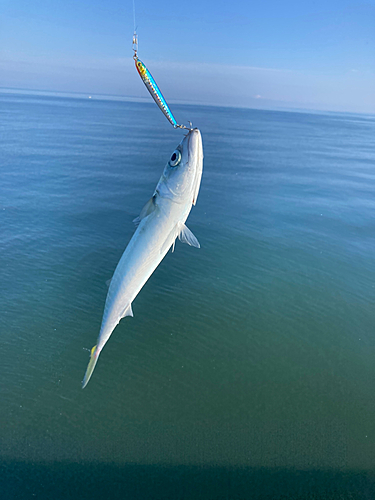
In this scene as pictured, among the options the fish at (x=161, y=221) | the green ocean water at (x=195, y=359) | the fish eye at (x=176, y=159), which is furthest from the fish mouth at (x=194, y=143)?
the green ocean water at (x=195, y=359)

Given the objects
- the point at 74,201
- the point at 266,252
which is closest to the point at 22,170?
the point at 74,201

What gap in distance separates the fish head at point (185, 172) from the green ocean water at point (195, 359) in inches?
284

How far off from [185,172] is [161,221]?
538mm

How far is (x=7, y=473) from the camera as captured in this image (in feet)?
25.3

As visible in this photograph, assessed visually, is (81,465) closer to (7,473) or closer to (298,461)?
(7,473)

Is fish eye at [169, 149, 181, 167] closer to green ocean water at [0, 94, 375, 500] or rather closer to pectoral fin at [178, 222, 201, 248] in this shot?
pectoral fin at [178, 222, 201, 248]

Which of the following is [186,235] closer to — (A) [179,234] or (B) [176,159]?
(A) [179,234]

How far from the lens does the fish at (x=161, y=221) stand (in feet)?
10.9

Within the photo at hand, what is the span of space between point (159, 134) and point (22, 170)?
2863 centimetres

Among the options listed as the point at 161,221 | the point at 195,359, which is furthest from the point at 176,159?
the point at 195,359

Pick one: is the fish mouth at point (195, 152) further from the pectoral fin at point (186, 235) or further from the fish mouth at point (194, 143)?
the pectoral fin at point (186, 235)

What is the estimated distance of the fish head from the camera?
3.36 m


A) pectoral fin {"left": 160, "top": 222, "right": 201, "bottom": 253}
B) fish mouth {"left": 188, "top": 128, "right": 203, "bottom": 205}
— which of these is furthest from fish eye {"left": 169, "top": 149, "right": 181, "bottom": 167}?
pectoral fin {"left": 160, "top": 222, "right": 201, "bottom": 253}

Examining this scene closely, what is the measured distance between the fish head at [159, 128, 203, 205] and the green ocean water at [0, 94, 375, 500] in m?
7.20
